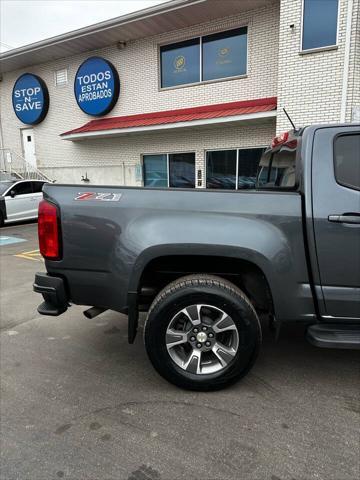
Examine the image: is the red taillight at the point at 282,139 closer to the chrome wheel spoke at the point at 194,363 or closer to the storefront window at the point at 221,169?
the chrome wheel spoke at the point at 194,363

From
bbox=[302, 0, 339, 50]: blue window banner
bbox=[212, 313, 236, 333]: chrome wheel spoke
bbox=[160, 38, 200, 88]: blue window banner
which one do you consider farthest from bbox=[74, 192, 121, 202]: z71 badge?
bbox=[160, 38, 200, 88]: blue window banner

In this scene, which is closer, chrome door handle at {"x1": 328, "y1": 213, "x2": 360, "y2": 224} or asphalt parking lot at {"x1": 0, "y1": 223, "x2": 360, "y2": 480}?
asphalt parking lot at {"x1": 0, "y1": 223, "x2": 360, "y2": 480}

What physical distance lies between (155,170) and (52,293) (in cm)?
1119

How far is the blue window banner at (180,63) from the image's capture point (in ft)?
40.4

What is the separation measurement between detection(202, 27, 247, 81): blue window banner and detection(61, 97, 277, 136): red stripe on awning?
41.7 inches

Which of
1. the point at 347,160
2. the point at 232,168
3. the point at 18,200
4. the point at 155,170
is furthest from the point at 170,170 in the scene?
the point at 347,160

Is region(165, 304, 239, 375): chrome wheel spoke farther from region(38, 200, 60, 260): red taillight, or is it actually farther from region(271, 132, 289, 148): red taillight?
region(271, 132, 289, 148): red taillight

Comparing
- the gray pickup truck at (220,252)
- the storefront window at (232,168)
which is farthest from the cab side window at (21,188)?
the gray pickup truck at (220,252)

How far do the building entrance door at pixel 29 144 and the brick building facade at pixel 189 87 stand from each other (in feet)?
1.43

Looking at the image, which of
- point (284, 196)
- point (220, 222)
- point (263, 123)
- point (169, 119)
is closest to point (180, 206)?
point (220, 222)

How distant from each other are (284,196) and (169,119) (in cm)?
1004

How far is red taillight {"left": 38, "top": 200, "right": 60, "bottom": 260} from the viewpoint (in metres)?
2.83

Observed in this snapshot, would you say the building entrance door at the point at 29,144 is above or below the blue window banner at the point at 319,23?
below

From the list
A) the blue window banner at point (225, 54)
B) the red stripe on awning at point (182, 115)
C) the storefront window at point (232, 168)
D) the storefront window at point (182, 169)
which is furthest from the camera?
the storefront window at point (182, 169)
